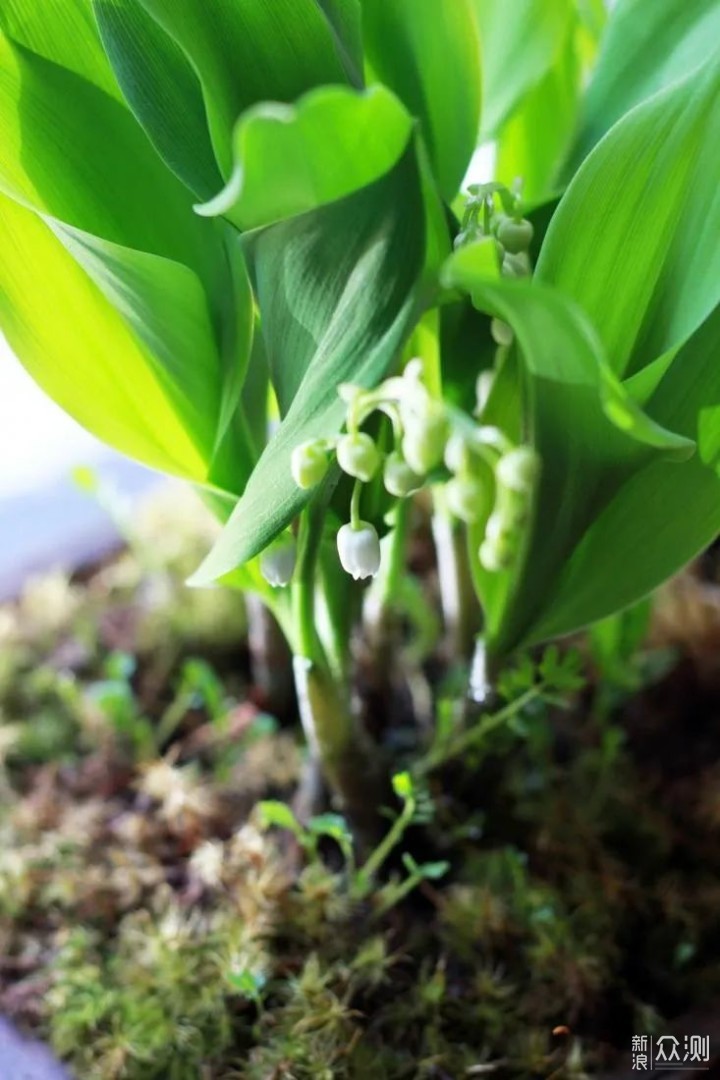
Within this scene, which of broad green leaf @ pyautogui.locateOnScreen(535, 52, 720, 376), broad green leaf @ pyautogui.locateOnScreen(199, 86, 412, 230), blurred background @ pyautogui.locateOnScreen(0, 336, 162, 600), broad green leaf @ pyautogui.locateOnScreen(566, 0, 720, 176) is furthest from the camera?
blurred background @ pyautogui.locateOnScreen(0, 336, 162, 600)

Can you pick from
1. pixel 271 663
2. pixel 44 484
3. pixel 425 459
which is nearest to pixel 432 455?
pixel 425 459

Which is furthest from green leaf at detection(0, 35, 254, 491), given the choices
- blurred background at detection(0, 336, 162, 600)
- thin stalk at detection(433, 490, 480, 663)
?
blurred background at detection(0, 336, 162, 600)

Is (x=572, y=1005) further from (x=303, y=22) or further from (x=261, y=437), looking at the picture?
(x=303, y=22)

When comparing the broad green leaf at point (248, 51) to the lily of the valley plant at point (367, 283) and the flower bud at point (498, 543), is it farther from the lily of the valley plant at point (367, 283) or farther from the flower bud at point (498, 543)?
the flower bud at point (498, 543)

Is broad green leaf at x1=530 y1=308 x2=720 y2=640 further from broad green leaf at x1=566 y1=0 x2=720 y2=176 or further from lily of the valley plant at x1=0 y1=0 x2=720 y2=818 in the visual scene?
broad green leaf at x1=566 y1=0 x2=720 y2=176

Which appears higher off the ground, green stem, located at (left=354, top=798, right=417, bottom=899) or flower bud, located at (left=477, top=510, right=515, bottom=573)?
flower bud, located at (left=477, top=510, right=515, bottom=573)

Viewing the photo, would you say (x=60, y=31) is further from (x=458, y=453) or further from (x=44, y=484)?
(x=44, y=484)
